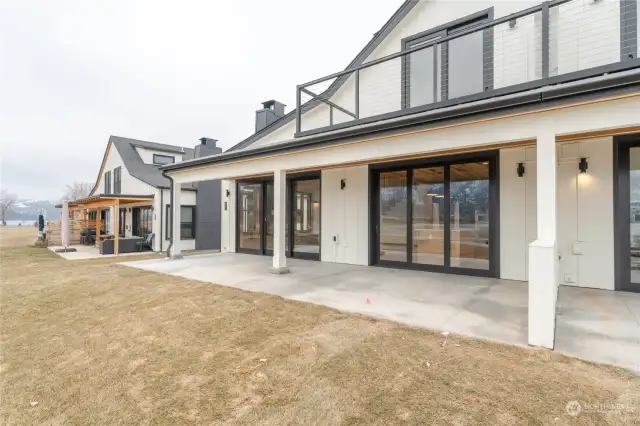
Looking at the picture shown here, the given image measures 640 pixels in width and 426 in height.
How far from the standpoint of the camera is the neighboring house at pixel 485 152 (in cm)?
360

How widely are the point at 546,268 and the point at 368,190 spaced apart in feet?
17.6

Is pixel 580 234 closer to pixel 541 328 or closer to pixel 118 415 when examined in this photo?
pixel 541 328

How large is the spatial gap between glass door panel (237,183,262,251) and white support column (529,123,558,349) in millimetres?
8783

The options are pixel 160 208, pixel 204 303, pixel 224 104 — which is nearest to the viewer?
pixel 204 303

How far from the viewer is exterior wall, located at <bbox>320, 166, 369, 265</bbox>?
8.41 m

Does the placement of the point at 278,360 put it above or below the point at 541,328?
below

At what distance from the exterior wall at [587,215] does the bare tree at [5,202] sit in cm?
6772

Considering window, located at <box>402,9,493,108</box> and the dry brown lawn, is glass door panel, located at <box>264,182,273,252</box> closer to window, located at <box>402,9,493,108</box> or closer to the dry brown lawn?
window, located at <box>402,9,493,108</box>

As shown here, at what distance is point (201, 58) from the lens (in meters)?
16.9

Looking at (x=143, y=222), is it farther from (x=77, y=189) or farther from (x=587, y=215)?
(x=77, y=189)

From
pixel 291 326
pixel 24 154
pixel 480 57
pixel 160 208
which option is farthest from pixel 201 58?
pixel 24 154

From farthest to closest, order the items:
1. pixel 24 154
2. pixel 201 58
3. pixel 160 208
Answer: pixel 24 154, pixel 201 58, pixel 160 208

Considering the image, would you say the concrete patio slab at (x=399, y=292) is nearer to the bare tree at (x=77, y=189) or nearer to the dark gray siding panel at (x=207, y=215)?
the dark gray siding panel at (x=207, y=215)

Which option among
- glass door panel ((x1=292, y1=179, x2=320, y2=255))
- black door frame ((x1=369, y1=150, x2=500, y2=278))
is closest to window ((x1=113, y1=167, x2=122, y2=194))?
glass door panel ((x1=292, y1=179, x2=320, y2=255))
